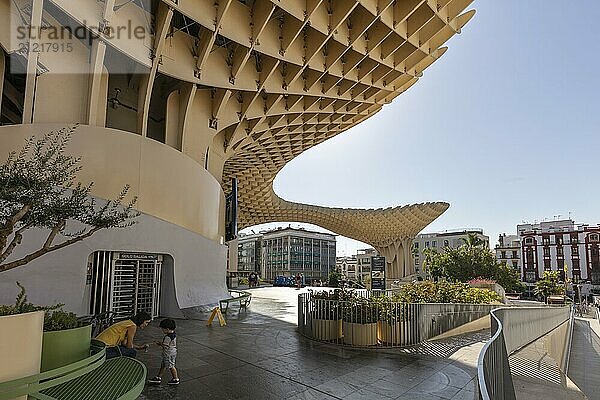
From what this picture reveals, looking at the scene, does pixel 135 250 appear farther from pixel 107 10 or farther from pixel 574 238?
pixel 574 238

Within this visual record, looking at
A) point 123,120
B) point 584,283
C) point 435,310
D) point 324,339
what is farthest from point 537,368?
point 584,283

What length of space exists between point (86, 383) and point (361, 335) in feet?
21.5

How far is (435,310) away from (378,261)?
19465 millimetres

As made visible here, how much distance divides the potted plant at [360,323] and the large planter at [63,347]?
632cm

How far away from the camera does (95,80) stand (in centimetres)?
1251

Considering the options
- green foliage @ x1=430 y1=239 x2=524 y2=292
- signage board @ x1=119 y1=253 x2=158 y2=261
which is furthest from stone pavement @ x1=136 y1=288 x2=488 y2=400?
green foliage @ x1=430 y1=239 x2=524 y2=292

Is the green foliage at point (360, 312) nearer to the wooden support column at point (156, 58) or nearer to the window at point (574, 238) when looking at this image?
the wooden support column at point (156, 58)

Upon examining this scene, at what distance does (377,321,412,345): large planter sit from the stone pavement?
40 centimetres

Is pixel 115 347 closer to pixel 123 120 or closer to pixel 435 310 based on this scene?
pixel 435 310

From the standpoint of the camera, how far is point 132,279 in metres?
12.8

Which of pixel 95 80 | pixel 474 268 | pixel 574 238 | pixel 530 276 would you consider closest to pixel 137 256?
pixel 95 80

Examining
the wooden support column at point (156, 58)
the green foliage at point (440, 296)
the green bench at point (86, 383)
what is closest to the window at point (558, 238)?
the green foliage at point (440, 296)

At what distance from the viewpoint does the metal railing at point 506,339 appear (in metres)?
4.01

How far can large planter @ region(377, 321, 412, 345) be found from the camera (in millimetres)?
9484
